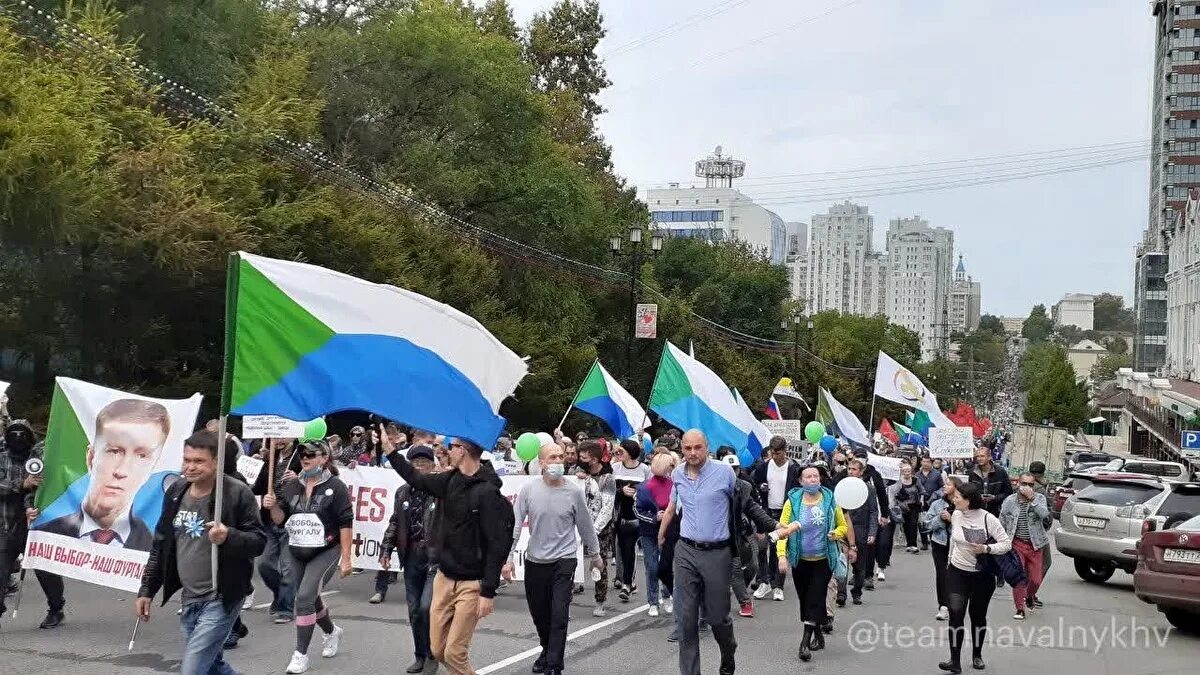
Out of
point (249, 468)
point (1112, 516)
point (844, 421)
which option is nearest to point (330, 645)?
point (249, 468)

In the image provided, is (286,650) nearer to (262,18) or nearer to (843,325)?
(262,18)

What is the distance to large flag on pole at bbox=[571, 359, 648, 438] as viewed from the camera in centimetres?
1888

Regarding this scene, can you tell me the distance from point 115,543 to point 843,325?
105821 mm

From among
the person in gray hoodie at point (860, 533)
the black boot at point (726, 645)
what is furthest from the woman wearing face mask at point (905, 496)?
the black boot at point (726, 645)

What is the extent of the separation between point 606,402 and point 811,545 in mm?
8311

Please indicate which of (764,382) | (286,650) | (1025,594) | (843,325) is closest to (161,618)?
(286,650)

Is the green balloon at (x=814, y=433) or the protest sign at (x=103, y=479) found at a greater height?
the green balloon at (x=814, y=433)

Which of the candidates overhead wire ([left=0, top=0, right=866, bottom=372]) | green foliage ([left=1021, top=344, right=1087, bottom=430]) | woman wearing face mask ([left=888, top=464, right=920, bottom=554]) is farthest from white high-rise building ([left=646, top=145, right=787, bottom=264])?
woman wearing face mask ([left=888, top=464, right=920, bottom=554])

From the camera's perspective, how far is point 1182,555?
13016 mm

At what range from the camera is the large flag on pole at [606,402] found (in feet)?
61.9

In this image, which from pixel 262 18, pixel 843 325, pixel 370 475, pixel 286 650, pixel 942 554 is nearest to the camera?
pixel 286 650

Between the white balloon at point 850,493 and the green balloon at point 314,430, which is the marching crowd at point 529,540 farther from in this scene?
the green balloon at point 314,430

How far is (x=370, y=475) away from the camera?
13234mm

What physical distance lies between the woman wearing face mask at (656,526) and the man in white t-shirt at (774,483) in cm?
183
